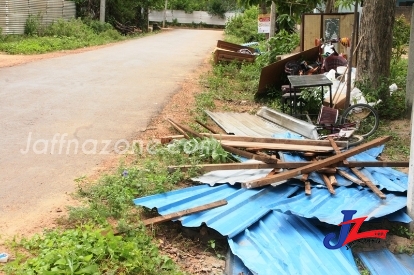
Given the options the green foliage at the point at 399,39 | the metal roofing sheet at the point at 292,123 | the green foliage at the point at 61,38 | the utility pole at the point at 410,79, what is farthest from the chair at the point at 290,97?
the green foliage at the point at 61,38

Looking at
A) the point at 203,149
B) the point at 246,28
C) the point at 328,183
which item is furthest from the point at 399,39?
the point at 246,28

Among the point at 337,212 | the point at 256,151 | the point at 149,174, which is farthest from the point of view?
the point at 256,151

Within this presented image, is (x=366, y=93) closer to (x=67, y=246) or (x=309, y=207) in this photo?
(x=309, y=207)

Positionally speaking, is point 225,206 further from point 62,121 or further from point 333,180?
point 62,121

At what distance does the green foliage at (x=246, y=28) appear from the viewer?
26984 mm

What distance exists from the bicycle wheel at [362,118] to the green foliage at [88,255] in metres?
4.95

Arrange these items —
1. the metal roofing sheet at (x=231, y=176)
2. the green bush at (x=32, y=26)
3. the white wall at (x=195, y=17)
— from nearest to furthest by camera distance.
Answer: the metal roofing sheet at (x=231, y=176), the green bush at (x=32, y=26), the white wall at (x=195, y=17)

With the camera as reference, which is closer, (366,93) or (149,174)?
Answer: (149,174)

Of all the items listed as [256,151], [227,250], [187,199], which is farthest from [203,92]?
[227,250]

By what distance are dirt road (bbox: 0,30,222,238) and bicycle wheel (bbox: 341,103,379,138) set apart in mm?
3363

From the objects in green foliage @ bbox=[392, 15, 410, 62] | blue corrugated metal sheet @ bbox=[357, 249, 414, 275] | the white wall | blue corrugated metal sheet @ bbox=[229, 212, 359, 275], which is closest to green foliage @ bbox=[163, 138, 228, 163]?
blue corrugated metal sheet @ bbox=[229, 212, 359, 275]

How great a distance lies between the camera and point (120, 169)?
19.0 ft

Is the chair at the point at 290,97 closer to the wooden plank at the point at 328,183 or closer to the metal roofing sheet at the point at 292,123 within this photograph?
the metal roofing sheet at the point at 292,123

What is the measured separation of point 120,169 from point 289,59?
579cm
